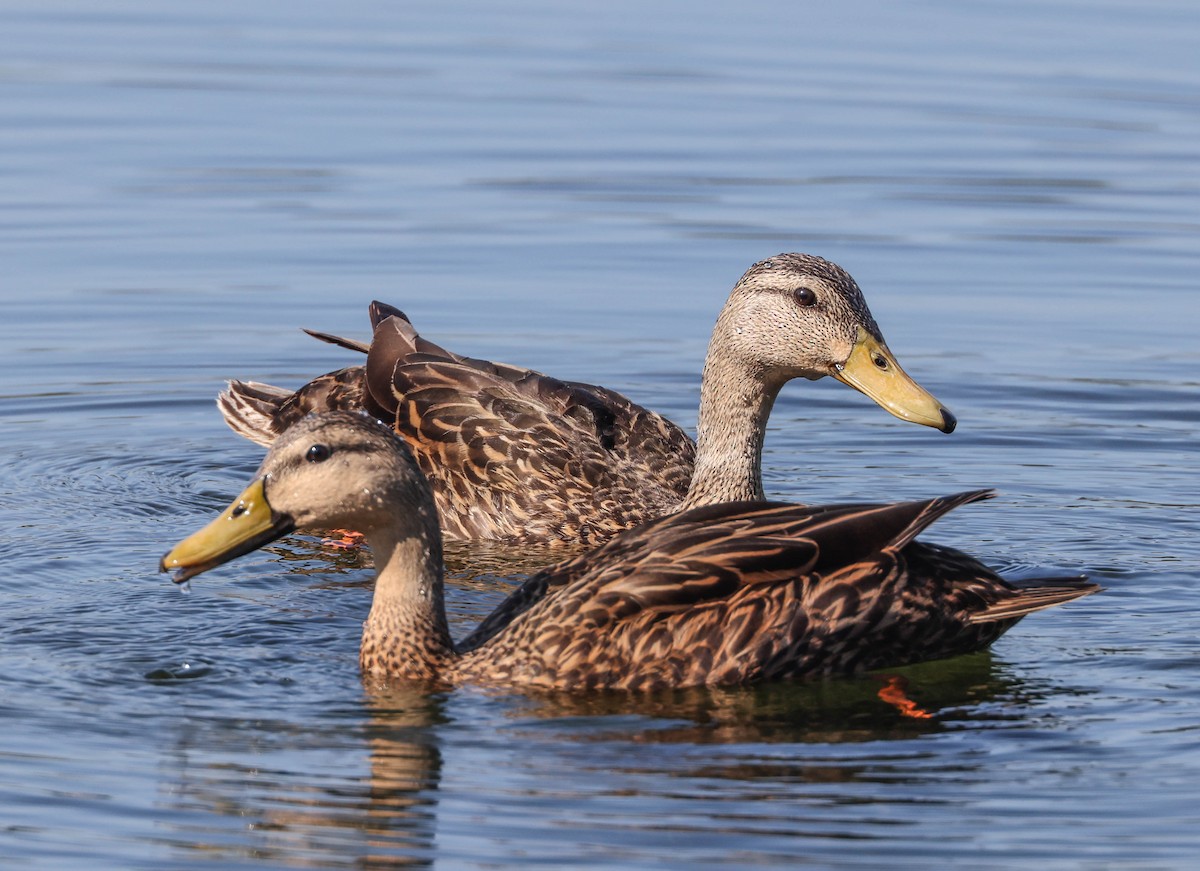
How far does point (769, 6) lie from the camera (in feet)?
89.2

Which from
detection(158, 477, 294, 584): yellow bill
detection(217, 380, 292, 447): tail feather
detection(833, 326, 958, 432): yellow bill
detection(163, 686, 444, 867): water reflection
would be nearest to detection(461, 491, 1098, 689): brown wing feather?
detection(163, 686, 444, 867): water reflection

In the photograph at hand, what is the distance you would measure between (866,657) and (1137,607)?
168cm

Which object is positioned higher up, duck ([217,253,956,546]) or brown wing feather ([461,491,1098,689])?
duck ([217,253,956,546])

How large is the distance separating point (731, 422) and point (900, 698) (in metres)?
2.38

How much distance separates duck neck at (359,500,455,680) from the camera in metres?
8.89

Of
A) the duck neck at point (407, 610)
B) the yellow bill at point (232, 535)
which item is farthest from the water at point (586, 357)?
the yellow bill at point (232, 535)

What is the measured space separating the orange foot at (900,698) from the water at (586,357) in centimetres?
7

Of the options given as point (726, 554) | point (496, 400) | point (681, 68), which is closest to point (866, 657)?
point (726, 554)

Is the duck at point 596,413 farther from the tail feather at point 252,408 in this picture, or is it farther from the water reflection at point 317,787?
the water reflection at point 317,787

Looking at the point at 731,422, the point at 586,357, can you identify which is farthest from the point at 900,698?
the point at 586,357

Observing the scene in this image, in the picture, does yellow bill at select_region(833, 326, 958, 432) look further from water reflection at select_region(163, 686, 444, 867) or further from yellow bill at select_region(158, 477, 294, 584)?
yellow bill at select_region(158, 477, 294, 584)

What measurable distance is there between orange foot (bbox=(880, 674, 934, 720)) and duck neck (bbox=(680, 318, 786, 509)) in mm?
1949

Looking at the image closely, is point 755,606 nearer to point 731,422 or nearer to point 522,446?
point 731,422

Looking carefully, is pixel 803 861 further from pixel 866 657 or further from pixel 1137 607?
pixel 1137 607
